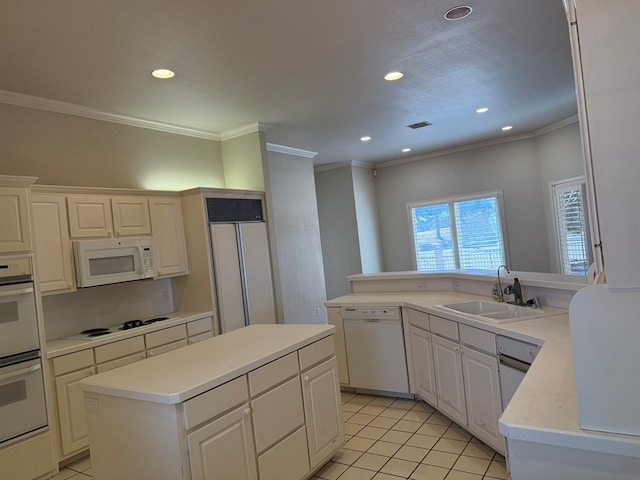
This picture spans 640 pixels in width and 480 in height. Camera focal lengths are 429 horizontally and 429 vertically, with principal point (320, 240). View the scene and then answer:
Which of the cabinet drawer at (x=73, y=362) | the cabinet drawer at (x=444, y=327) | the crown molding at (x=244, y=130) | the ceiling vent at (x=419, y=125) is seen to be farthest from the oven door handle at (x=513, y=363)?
the ceiling vent at (x=419, y=125)

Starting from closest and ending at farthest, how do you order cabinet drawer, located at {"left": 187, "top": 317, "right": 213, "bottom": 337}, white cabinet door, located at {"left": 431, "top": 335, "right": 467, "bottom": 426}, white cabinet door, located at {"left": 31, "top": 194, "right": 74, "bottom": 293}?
white cabinet door, located at {"left": 431, "top": 335, "right": 467, "bottom": 426}, white cabinet door, located at {"left": 31, "top": 194, "right": 74, "bottom": 293}, cabinet drawer, located at {"left": 187, "top": 317, "right": 213, "bottom": 337}

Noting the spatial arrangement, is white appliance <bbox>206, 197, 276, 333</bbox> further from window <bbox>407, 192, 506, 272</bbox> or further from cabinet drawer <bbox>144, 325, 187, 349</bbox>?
window <bbox>407, 192, 506, 272</bbox>

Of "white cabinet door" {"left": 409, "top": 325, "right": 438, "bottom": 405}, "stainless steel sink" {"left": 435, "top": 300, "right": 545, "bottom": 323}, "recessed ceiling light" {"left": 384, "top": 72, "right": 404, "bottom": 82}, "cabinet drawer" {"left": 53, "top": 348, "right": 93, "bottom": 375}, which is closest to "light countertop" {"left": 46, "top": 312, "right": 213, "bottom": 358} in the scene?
"cabinet drawer" {"left": 53, "top": 348, "right": 93, "bottom": 375}

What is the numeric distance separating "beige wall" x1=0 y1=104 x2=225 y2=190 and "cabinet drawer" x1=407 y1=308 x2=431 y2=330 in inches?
110

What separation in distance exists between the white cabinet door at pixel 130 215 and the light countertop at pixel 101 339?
0.87m

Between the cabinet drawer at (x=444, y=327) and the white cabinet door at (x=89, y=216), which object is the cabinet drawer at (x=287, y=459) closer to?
the cabinet drawer at (x=444, y=327)

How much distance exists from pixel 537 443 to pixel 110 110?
410cm

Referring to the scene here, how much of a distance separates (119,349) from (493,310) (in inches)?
118

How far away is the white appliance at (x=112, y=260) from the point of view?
3479 millimetres

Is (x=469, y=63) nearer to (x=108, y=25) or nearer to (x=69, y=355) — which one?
(x=108, y=25)

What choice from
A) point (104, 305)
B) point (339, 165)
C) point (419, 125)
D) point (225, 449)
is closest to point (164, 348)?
point (104, 305)

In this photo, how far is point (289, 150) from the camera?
6207mm

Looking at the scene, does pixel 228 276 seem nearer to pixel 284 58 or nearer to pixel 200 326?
pixel 200 326

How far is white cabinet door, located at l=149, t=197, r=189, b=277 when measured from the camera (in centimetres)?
416
